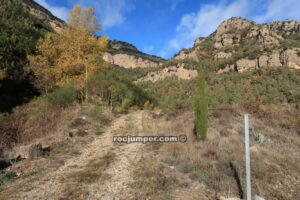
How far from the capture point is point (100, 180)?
12.0 feet

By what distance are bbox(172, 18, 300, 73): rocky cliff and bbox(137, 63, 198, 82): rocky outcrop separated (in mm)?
7557

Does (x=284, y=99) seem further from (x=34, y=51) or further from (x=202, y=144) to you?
(x=34, y=51)

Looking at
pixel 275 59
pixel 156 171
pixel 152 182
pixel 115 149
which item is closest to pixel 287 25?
pixel 275 59

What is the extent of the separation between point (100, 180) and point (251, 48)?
2236 inches

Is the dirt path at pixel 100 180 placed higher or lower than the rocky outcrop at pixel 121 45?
lower

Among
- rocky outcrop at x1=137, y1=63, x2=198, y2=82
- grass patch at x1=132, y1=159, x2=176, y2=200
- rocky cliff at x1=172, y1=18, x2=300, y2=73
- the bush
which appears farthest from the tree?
rocky outcrop at x1=137, y1=63, x2=198, y2=82

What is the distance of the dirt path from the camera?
309cm

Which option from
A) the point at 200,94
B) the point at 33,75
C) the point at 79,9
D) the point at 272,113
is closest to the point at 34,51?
the point at 33,75

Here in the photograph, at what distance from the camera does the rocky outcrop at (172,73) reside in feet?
181

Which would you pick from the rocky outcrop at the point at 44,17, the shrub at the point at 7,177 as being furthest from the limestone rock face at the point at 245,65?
A: the shrub at the point at 7,177

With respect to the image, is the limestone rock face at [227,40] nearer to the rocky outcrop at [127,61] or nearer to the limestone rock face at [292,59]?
the limestone rock face at [292,59]

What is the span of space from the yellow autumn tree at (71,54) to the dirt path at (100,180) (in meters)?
8.96

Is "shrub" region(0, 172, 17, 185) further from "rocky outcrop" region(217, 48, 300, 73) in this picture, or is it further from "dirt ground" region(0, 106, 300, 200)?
"rocky outcrop" region(217, 48, 300, 73)

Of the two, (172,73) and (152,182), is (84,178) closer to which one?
(152,182)
